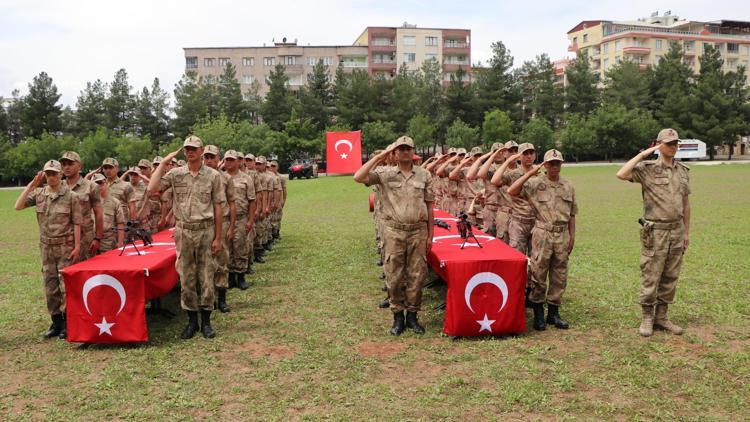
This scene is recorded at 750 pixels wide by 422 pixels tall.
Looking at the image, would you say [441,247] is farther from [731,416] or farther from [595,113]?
[595,113]

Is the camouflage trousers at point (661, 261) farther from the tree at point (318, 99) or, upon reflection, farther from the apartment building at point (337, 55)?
the apartment building at point (337, 55)

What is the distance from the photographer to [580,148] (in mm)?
55188

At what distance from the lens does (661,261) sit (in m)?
6.16

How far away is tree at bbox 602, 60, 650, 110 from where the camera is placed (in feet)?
193

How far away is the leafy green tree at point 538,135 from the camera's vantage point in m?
53.4

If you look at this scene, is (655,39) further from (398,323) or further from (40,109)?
(398,323)

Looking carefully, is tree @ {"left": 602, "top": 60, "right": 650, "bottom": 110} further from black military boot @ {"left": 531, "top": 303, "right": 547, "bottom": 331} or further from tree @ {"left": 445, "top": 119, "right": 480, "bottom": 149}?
black military boot @ {"left": 531, "top": 303, "right": 547, "bottom": 331}

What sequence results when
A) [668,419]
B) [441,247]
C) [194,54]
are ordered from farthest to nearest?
[194,54] → [441,247] → [668,419]

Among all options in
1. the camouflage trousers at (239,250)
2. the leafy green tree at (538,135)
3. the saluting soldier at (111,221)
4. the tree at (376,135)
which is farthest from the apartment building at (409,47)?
the saluting soldier at (111,221)

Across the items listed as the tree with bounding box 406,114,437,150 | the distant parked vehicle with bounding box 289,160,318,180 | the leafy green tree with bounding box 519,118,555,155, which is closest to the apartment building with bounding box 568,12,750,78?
the leafy green tree with bounding box 519,118,555,155

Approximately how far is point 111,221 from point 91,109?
5573cm

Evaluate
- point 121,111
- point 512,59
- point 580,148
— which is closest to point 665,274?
point 580,148

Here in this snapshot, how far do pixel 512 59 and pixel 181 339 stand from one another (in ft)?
187

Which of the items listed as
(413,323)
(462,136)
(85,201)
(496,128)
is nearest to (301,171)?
(462,136)
